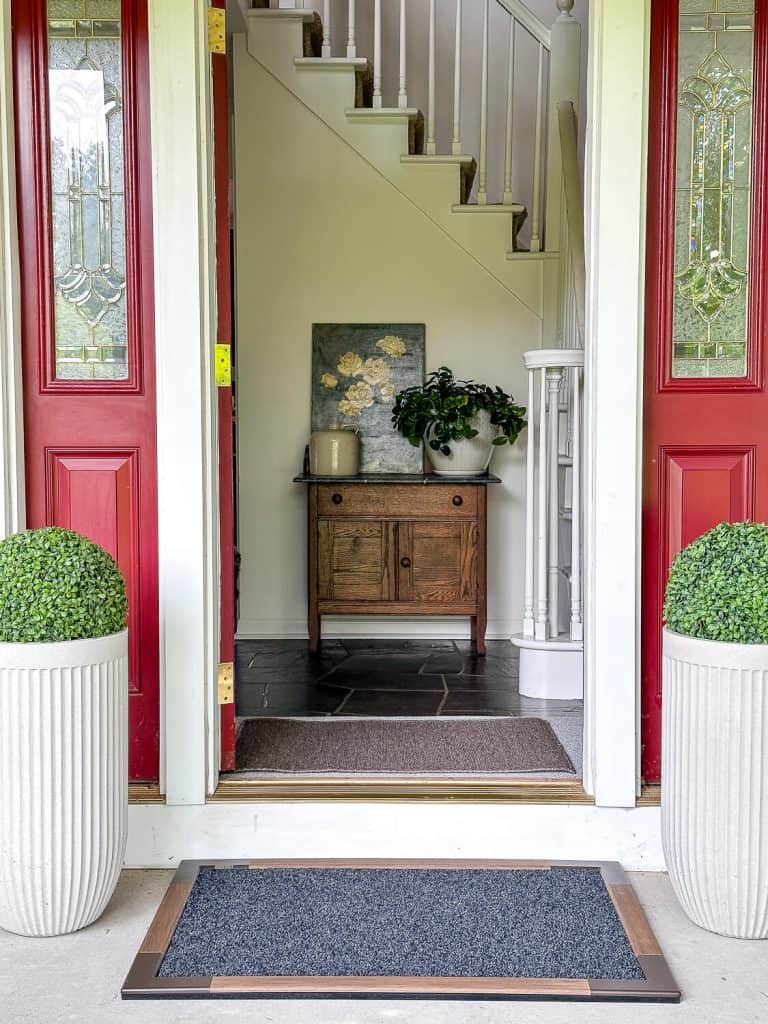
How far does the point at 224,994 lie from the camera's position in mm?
1997

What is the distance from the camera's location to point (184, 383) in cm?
261

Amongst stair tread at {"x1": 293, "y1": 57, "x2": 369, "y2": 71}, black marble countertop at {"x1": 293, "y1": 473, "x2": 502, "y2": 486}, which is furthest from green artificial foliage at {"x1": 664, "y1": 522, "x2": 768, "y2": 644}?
stair tread at {"x1": 293, "y1": 57, "x2": 369, "y2": 71}

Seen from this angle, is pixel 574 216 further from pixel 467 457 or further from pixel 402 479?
pixel 402 479

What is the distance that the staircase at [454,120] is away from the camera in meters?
4.79

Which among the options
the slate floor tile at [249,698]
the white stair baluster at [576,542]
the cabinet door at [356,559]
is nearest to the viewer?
the slate floor tile at [249,698]

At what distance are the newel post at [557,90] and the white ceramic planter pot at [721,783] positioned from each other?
10.3ft

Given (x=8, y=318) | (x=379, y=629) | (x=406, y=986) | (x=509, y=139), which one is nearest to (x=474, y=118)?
(x=509, y=139)

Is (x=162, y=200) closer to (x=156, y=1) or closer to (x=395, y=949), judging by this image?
(x=156, y=1)

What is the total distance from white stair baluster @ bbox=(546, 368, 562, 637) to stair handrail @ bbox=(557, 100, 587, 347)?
0.37 metres

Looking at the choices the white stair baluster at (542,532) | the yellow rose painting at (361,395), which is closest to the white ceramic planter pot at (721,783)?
the white stair baluster at (542,532)

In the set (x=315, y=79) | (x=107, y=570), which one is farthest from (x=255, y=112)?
(x=107, y=570)

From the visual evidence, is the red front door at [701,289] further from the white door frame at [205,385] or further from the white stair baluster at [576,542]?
the white stair baluster at [576,542]

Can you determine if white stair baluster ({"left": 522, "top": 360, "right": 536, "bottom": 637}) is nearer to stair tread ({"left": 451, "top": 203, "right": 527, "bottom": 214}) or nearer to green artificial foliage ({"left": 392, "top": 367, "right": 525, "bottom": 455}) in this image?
green artificial foliage ({"left": 392, "top": 367, "right": 525, "bottom": 455})

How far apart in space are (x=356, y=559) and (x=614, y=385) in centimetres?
221
